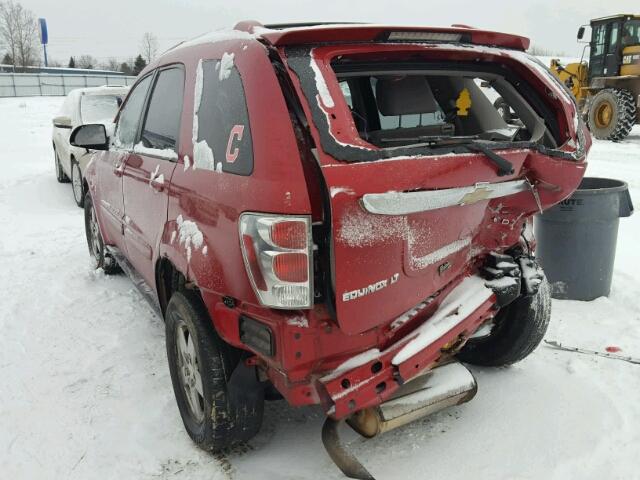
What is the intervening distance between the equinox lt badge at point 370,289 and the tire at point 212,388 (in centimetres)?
70

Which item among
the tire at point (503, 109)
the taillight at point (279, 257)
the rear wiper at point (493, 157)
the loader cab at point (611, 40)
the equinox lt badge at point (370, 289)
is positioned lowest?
the equinox lt badge at point (370, 289)

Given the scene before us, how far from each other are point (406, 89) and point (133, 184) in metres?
1.77

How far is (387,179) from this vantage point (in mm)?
2000

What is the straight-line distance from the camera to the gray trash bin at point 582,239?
4.16 meters

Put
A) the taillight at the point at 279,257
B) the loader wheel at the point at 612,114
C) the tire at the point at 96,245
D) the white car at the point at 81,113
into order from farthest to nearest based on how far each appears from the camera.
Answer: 1. the loader wheel at the point at 612,114
2. the white car at the point at 81,113
3. the tire at the point at 96,245
4. the taillight at the point at 279,257

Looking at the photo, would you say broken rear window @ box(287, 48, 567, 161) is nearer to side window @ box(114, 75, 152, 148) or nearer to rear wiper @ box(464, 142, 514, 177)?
rear wiper @ box(464, 142, 514, 177)

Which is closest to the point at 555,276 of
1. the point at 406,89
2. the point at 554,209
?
the point at 554,209

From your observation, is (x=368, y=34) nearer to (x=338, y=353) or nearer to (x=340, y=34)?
(x=340, y=34)

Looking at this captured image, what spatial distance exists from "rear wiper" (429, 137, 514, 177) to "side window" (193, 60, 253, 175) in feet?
2.46

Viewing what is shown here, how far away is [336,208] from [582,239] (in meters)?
3.02

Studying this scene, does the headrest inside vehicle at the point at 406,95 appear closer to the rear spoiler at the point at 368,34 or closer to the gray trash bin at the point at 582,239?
the rear spoiler at the point at 368,34

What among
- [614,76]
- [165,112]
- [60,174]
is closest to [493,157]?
[165,112]

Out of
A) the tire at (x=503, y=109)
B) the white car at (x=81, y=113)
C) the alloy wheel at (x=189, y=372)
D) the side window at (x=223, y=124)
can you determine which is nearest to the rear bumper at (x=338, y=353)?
the alloy wheel at (x=189, y=372)

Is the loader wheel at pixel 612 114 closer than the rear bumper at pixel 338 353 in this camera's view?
No
